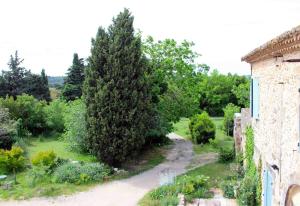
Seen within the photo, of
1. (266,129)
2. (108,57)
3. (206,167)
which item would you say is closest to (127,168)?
(206,167)

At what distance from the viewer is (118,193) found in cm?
1719

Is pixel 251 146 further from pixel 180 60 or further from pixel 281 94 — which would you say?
pixel 180 60

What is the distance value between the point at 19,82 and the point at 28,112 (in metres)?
14.9

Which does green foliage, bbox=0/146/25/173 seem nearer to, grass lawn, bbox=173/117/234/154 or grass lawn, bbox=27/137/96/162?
grass lawn, bbox=27/137/96/162

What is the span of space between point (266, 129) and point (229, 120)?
1837 centimetres

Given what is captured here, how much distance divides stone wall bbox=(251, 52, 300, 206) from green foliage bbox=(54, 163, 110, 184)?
8538mm

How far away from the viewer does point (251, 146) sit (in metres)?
15.3

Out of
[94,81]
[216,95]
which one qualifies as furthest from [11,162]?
[216,95]

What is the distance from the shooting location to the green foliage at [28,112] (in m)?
28.7

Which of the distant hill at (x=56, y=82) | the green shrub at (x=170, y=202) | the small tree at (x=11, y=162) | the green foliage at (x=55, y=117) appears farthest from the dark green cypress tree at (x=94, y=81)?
the distant hill at (x=56, y=82)

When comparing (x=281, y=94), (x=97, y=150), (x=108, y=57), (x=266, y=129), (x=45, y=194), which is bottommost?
(x=45, y=194)

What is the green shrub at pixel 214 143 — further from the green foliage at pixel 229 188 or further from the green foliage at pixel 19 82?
the green foliage at pixel 19 82

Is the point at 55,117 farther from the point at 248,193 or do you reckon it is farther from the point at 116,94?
the point at 248,193

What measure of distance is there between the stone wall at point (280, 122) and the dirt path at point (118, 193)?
6216mm
